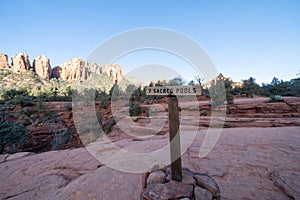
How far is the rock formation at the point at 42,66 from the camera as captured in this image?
56.4 m

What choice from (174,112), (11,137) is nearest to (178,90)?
(174,112)

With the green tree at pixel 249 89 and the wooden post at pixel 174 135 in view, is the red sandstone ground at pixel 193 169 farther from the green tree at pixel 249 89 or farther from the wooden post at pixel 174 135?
the green tree at pixel 249 89

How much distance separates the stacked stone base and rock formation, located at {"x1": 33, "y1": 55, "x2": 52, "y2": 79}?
2648 inches

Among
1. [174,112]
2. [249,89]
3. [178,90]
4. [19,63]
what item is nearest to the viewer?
[178,90]

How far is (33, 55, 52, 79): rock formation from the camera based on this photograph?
56.4 metres

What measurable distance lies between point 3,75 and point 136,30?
50.7 m

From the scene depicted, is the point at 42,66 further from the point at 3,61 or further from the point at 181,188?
the point at 181,188

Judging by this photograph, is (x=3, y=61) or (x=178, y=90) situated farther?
(x=3, y=61)

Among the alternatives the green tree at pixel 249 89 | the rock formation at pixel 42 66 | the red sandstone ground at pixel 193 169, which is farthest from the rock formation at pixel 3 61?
the green tree at pixel 249 89

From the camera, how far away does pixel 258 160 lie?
335 centimetres

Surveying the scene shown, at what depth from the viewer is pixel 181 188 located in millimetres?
2002

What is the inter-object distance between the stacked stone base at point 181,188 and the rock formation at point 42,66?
221 ft

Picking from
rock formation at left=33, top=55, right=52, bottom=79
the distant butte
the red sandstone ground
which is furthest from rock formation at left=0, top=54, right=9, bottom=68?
the red sandstone ground

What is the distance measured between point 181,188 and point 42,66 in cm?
7070
